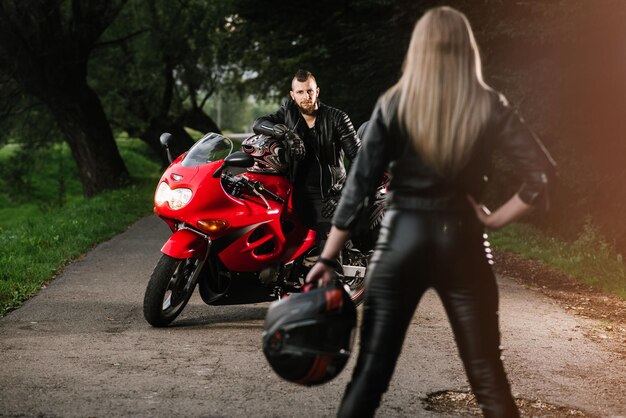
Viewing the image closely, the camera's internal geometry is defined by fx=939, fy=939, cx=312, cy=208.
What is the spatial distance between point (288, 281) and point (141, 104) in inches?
887

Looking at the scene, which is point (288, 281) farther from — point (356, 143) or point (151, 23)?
point (151, 23)

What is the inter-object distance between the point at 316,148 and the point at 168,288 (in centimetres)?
154

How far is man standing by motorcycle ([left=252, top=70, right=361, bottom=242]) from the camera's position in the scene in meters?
7.02

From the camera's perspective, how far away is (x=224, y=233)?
6.59 metres

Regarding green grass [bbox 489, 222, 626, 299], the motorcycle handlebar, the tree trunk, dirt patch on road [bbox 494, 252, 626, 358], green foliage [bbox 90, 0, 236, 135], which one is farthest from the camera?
green foliage [bbox 90, 0, 236, 135]

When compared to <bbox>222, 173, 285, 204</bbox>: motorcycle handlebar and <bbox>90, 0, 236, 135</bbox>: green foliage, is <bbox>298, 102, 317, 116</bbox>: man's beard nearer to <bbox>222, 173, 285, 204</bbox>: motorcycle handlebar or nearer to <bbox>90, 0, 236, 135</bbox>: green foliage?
<bbox>222, 173, 285, 204</bbox>: motorcycle handlebar

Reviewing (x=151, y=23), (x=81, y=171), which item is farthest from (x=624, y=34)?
(x=151, y=23)

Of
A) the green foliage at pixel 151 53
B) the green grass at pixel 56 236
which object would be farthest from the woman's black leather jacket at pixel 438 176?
the green foliage at pixel 151 53

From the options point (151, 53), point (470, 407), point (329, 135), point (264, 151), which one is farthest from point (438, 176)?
point (151, 53)

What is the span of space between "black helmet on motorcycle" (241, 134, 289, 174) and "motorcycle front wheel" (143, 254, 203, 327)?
0.83m

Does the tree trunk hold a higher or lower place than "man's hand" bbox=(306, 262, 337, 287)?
lower

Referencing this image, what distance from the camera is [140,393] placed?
4.98 metres

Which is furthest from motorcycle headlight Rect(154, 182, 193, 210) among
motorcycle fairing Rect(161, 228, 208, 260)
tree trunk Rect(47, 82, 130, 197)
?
tree trunk Rect(47, 82, 130, 197)

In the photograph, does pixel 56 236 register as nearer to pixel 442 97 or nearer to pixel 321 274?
pixel 321 274
